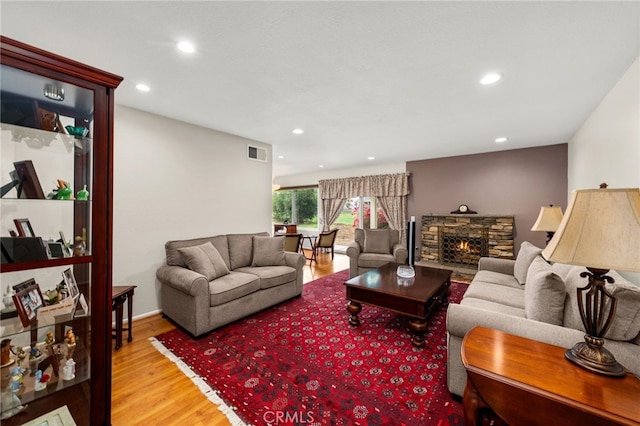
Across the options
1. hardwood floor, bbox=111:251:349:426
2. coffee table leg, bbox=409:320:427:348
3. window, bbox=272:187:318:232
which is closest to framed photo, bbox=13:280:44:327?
hardwood floor, bbox=111:251:349:426

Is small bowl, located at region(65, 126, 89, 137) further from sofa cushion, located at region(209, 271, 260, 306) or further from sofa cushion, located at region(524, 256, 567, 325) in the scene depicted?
sofa cushion, located at region(524, 256, 567, 325)

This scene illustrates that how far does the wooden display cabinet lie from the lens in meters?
1.23

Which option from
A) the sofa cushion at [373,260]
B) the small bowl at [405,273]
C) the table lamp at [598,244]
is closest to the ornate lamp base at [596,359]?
the table lamp at [598,244]

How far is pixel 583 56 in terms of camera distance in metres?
1.83

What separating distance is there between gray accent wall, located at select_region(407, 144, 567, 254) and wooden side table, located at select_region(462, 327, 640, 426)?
4255 mm

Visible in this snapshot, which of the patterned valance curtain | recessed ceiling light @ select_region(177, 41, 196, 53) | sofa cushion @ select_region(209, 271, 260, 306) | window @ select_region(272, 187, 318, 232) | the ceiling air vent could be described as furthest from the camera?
window @ select_region(272, 187, 318, 232)

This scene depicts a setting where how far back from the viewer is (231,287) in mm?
2668

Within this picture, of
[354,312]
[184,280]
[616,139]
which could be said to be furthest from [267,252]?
[616,139]

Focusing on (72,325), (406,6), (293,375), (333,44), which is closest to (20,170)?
(72,325)

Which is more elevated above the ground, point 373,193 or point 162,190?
point 373,193

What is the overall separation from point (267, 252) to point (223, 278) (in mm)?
791

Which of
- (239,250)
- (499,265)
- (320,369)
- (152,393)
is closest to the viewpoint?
(152,393)

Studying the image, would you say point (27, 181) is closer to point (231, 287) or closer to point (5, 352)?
point (5, 352)

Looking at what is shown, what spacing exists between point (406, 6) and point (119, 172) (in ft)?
10.1
